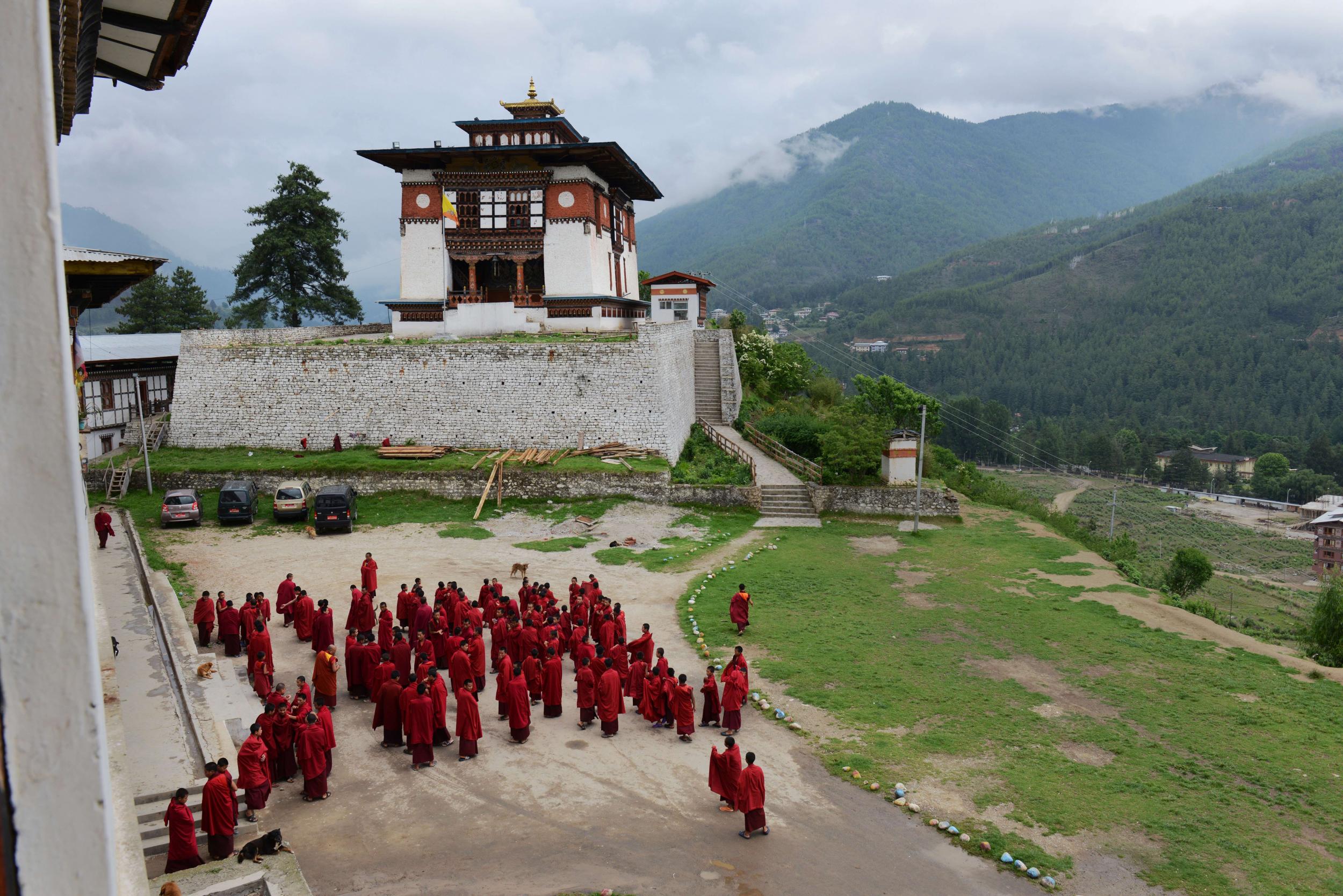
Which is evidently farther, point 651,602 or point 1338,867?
point 651,602

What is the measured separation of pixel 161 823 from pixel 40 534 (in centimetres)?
997

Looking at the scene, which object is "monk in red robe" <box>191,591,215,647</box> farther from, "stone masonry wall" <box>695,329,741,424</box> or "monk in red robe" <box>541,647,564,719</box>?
"stone masonry wall" <box>695,329,741,424</box>

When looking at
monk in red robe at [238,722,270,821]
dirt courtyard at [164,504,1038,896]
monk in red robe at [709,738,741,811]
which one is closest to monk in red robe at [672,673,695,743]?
dirt courtyard at [164,504,1038,896]

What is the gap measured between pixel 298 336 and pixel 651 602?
2161 cm

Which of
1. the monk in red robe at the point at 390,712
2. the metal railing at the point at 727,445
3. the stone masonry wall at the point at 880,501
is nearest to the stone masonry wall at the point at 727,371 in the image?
the metal railing at the point at 727,445

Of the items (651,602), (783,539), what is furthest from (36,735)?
(783,539)

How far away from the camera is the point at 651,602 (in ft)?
61.8

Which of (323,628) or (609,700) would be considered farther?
(323,628)

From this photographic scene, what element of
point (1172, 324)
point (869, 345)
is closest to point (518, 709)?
point (869, 345)

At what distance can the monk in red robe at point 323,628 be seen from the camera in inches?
590

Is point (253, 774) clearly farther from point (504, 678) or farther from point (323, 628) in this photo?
point (323, 628)

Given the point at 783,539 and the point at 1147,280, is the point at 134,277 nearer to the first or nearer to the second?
the point at 783,539

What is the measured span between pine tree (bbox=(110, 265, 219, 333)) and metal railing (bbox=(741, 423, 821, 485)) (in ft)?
119

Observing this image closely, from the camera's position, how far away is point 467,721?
11773 mm
